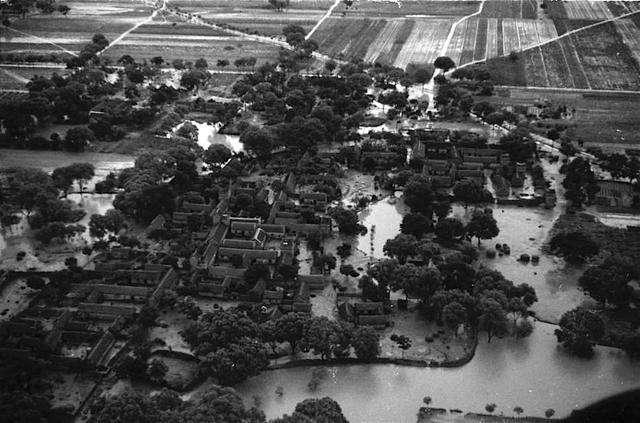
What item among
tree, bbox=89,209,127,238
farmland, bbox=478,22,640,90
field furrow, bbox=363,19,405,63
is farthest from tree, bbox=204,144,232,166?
farmland, bbox=478,22,640,90

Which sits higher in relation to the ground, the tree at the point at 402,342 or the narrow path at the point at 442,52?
the tree at the point at 402,342

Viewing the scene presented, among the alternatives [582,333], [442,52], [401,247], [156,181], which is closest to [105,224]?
[156,181]

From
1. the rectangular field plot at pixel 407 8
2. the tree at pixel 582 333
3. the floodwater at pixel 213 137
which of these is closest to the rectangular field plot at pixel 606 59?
the rectangular field plot at pixel 407 8

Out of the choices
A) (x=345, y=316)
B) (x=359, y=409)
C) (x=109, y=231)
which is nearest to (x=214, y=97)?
(x=109, y=231)

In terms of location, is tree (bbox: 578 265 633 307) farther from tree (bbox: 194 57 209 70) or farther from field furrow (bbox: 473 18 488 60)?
tree (bbox: 194 57 209 70)

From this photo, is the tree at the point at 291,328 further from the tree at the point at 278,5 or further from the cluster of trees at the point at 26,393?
the tree at the point at 278,5
